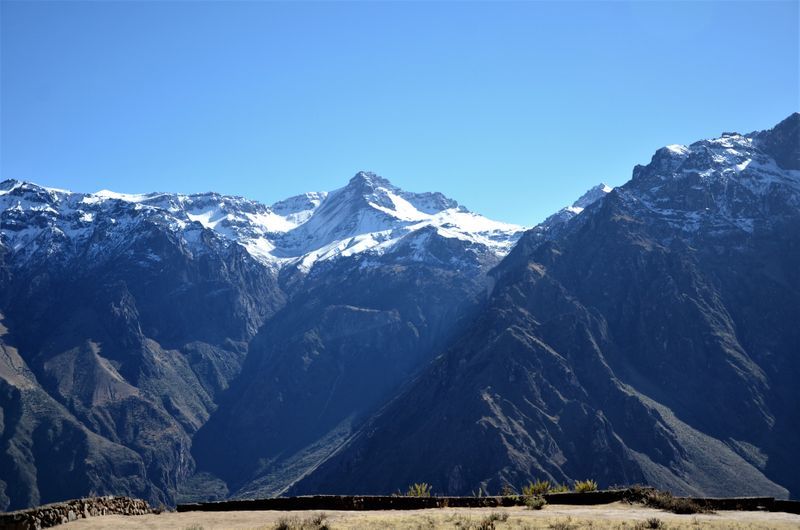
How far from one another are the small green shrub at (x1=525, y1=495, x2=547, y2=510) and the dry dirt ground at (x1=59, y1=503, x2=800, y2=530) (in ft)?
1.41

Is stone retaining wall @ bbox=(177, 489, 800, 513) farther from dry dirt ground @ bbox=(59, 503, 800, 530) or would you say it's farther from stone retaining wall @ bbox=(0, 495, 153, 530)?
stone retaining wall @ bbox=(0, 495, 153, 530)

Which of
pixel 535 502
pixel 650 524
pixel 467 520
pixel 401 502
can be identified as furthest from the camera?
pixel 401 502

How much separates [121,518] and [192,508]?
22.1 ft

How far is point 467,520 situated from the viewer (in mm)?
44438

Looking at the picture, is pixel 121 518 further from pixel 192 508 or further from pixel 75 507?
pixel 192 508

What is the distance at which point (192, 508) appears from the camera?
54625mm

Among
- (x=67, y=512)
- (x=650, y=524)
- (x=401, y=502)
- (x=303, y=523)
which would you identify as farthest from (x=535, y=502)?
(x=67, y=512)

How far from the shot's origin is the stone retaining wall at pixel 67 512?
43500 mm

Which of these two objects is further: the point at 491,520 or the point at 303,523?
the point at 303,523

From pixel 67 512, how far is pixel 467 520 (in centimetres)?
2114

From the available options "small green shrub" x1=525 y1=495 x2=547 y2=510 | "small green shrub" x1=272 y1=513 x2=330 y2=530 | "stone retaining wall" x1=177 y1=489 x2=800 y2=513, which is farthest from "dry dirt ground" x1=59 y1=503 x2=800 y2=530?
"stone retaining wall" x1=177 y1=489 x2=800 y2=513

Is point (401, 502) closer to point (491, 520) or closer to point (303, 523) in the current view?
point (303, 523)

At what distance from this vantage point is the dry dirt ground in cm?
4316

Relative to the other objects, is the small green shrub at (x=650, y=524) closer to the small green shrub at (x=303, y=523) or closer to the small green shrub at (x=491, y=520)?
the small green shrub at (x=491, y=520)
